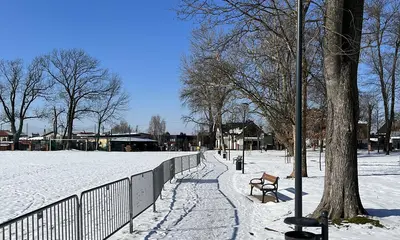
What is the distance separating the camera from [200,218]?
9.88m

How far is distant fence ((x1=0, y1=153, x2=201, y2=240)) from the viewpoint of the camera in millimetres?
5015

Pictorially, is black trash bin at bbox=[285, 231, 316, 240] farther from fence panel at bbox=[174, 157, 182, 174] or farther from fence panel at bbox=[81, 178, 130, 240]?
fence panel at bbox=[174, 157, 182, 174]

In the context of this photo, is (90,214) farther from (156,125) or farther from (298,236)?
(156,125)

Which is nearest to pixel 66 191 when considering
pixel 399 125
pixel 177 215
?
pixel 177 215

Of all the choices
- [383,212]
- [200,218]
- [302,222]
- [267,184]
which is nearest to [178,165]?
[267,184]

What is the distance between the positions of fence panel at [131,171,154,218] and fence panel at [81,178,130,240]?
0.44 m

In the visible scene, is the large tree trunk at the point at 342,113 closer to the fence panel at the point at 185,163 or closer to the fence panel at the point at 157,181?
the fence panel at the point at 157,181

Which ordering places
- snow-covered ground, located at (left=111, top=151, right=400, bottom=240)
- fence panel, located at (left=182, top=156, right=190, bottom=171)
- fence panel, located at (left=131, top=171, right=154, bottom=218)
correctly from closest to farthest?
snow-covered ground, located at (left=111, top=151, right=400, bottom=240)
fence panel, located at (left=131, top=171, right=154, bottom=218)
fence panel, located at (left=182, top=156, right=190, bottom=171)

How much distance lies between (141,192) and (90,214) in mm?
2556

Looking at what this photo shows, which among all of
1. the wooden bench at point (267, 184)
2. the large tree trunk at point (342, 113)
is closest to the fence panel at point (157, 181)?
the wooden bench at point (267, 184)

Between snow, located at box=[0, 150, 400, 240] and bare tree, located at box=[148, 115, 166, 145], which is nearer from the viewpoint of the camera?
snow, located at box=[0, 150, 400, 240]

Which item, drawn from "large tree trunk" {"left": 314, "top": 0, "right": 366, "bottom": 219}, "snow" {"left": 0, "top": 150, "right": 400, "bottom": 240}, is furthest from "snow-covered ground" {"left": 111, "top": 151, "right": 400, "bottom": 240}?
"large tree trunk" {"left": 314, "top": 0, "right": 366, "bottom": 219}

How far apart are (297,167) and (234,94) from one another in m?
16.2

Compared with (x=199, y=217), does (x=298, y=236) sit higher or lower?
higher
